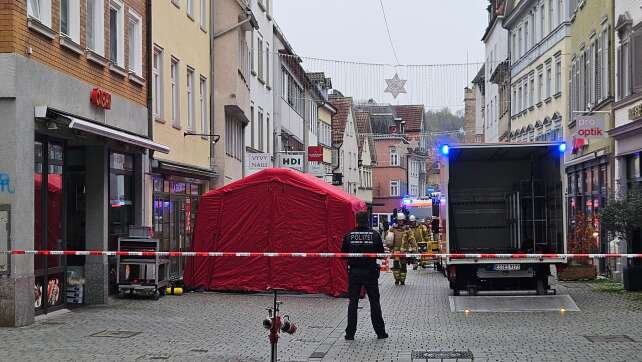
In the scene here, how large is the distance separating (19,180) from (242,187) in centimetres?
731

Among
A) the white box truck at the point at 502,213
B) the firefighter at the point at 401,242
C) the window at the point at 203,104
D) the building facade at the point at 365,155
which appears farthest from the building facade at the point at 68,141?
the building facade at the point at 365,155

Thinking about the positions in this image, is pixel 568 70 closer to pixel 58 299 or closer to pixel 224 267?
pixel 224 267

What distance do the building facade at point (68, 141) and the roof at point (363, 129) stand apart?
62.2 meters

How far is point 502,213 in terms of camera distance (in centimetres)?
2030

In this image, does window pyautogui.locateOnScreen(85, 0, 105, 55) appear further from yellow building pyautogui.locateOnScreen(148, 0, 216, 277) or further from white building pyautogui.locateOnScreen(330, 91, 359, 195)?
white building pyautogui.locateOnScreen(330, 91, 359, 195)

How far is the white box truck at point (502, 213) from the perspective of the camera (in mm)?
17594

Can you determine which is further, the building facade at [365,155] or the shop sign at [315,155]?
the building facade at [365,155]

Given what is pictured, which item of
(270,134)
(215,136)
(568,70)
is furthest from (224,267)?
(270,134)

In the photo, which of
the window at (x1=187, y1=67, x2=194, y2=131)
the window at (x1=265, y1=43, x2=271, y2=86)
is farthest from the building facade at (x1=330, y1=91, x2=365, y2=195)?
the window at (x1=187, y1=67, x2=194, y2=131)

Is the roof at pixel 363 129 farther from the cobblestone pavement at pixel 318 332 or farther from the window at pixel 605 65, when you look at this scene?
the cobblestone pavement at pixel 318 332

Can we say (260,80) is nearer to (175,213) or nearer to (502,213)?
(175,213)

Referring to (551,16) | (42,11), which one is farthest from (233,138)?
(42,11)

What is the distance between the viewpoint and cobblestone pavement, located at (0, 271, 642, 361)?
11.0 meters

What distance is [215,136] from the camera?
84.1ft
